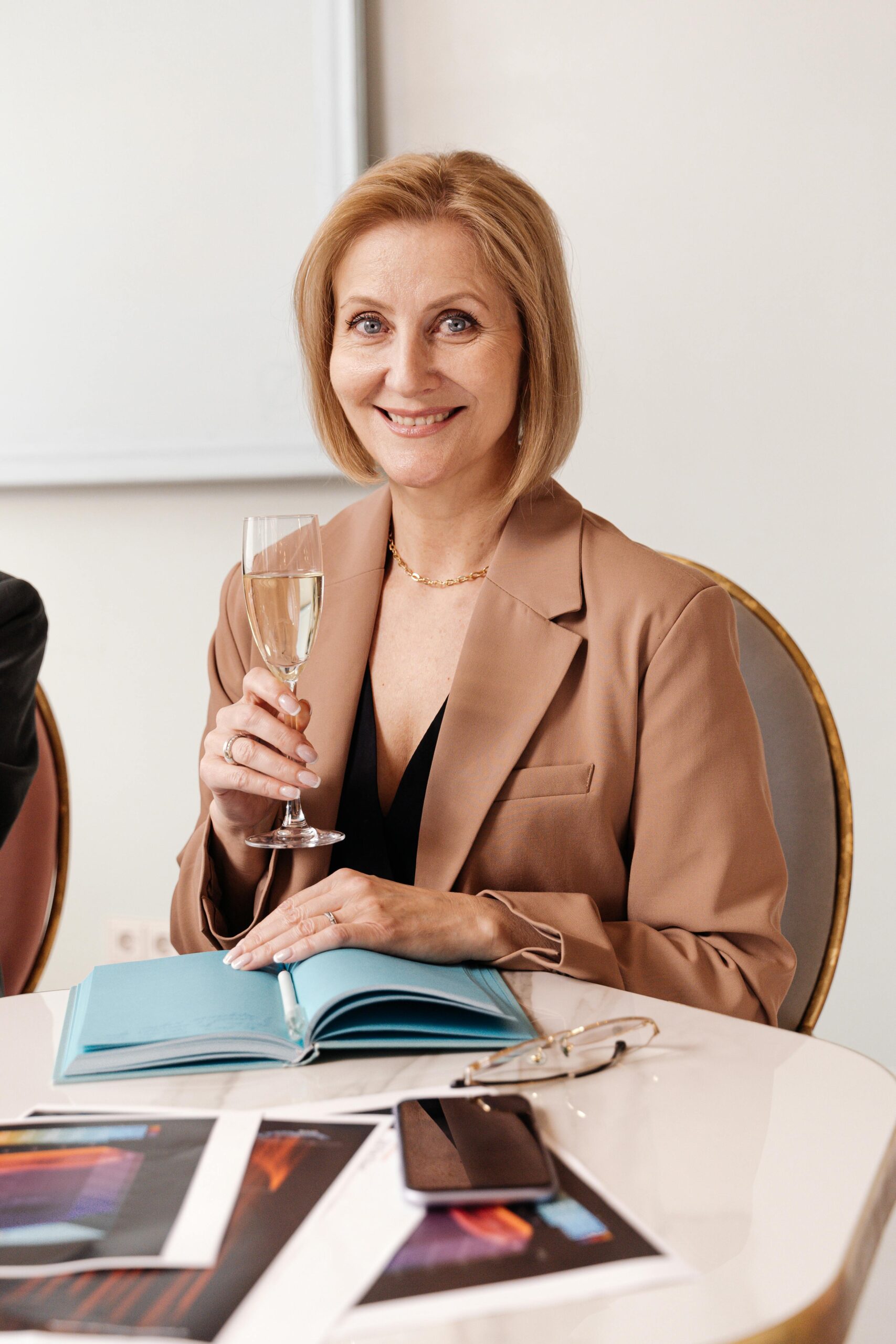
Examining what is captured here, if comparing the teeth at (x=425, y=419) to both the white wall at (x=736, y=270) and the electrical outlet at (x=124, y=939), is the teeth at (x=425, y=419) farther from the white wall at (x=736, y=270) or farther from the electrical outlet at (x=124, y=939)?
the electrical outlet at (x=124, y=939)

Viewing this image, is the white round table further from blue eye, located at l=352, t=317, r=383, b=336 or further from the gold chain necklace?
blue eye, located at l=352, t=317, r=383, b=336

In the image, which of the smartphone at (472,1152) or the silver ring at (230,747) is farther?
the silver ring at (230,747)

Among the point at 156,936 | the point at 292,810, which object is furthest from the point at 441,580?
the point at 156,936

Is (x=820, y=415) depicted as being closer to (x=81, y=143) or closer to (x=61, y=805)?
(x=61, y=805)

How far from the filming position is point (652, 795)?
1.20 meters

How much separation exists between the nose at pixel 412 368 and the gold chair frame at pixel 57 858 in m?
0.69

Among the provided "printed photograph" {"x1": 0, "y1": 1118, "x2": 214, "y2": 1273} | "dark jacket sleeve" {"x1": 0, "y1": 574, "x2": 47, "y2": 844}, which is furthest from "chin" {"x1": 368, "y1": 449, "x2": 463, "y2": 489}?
"printed photograph" {"x1": 0, "y1": 1118, "x2": 214, "y2": 1273}

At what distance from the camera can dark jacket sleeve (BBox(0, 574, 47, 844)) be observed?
1516 mm

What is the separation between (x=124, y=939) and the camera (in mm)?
2594

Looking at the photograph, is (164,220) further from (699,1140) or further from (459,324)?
(699,1140)

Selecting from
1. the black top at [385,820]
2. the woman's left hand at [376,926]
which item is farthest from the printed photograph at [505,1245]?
the black top at [385,820]

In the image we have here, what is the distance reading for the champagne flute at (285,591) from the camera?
109cm

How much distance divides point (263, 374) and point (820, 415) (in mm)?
1028

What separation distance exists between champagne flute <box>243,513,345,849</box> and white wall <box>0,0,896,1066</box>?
3.86 ft
